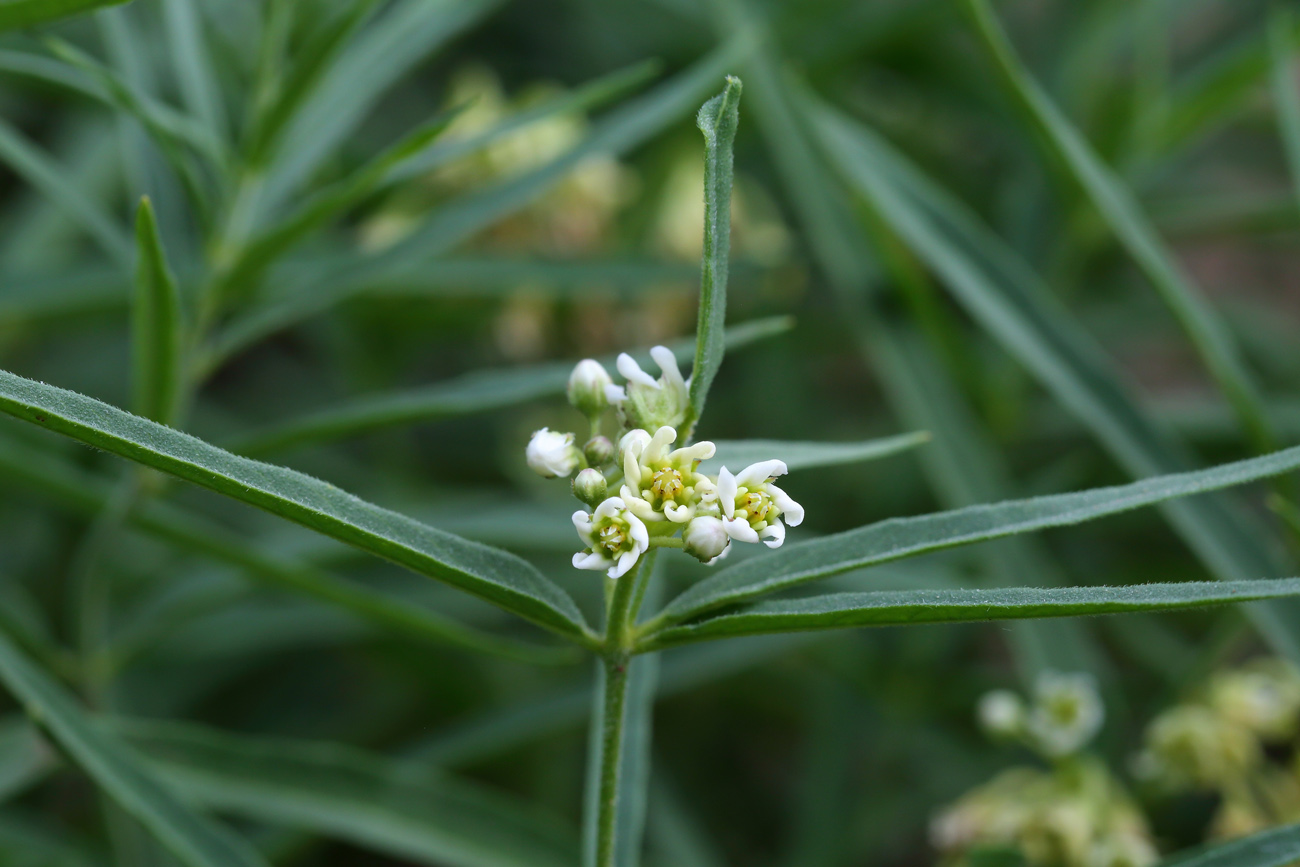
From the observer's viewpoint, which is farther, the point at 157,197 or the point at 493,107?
the point at 493,107

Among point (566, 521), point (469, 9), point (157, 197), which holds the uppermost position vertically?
point (469, 9)

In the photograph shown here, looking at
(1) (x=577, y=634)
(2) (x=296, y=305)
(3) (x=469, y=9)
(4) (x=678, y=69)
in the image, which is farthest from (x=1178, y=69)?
(1) (x=577, y=634)

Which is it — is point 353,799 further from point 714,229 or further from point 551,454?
point 714,229

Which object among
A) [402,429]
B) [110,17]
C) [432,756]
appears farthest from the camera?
[402,429]

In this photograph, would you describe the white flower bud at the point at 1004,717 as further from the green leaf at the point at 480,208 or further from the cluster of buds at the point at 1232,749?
the green leaf at the point at 480,208

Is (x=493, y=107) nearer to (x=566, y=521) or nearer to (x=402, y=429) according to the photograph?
(x=402, y=429)

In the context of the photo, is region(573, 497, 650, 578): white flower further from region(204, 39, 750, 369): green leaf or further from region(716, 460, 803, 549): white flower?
region(204, 39, 750, 369): green leaf

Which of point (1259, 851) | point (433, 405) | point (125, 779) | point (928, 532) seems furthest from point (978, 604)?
point (125, 779)

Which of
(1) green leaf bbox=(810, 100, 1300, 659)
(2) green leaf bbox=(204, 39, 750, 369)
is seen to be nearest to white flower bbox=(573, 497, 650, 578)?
(2) green leaf bbox=(204, 39, 750, 369)
